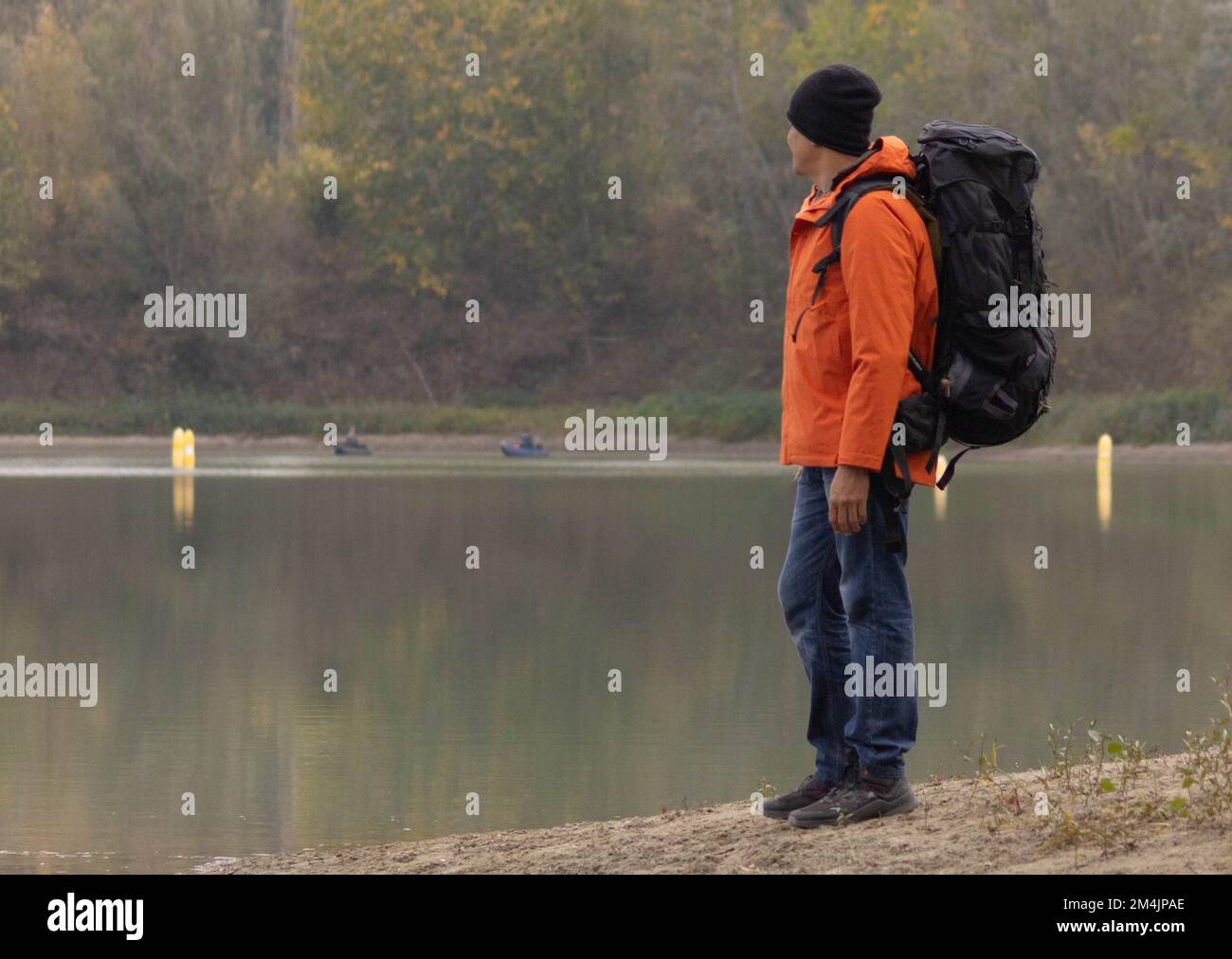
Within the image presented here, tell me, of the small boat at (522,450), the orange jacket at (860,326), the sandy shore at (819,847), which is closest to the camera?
the sandy shore at (819,847)

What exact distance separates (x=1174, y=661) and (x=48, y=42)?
5977 centimetres

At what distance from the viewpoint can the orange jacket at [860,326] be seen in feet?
20.6

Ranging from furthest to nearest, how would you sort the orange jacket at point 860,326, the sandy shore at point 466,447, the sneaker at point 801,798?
1. the sandy shore at point 466,447
2. the sneaker at point 801,798
3. the orange jacket at point 860,326

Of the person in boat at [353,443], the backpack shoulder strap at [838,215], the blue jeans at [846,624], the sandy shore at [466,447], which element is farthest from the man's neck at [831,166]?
the person in boat at [353,443]

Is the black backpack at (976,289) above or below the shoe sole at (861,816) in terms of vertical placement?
above

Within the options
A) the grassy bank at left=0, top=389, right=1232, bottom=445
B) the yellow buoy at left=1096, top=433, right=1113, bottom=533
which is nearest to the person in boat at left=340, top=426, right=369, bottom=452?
the grassy bank at left=0, top=389, right=1232, bottom=445

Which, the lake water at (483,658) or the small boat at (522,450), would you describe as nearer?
the lake water at (483,658)

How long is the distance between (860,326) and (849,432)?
12.3 inches

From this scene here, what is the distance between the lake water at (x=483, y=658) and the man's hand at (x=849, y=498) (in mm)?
2529

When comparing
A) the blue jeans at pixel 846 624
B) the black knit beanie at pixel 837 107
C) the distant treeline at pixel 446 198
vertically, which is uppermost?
the distant treeline at pixel 446 198

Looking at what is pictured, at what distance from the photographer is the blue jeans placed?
653cm

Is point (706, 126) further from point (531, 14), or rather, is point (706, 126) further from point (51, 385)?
point (51, 385)

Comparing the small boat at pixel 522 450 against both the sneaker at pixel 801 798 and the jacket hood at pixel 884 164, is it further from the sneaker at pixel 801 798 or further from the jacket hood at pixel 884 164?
the jacket hood at pixel 884 164

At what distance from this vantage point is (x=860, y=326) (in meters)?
6.31
